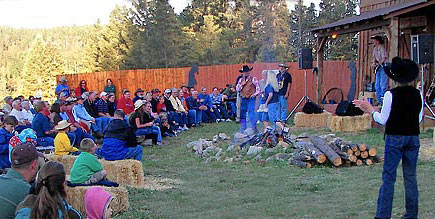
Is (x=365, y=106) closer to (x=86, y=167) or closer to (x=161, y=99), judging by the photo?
(x=86, y=167)

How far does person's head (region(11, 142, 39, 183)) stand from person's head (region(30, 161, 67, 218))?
2.12ft

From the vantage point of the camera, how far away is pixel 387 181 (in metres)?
4.87

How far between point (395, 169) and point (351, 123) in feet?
28.5

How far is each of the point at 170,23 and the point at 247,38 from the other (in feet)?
19.1

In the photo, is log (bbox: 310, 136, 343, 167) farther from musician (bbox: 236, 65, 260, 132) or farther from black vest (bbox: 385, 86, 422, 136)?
black vest (bbox: 385, 86, 422, 136)

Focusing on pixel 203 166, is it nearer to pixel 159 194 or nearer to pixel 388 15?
pixel 159 194

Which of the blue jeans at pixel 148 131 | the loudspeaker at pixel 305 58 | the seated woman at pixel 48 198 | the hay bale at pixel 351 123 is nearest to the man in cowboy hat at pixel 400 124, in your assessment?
the seated woman at pixel 48 198

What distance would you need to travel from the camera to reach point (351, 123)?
525 inches

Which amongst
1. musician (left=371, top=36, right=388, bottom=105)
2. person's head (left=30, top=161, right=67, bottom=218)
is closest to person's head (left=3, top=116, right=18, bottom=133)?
person's head (left=30, top=161, right=67, bottom=218)

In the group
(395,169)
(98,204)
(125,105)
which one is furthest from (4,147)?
(125,105)

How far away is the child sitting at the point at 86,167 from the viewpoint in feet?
20.7

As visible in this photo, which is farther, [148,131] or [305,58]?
[305,58]

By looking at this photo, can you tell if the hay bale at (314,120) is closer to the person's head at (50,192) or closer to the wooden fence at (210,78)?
the wooden fence at (210,78)

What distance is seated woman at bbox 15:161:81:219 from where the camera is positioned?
327 cm
